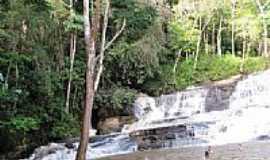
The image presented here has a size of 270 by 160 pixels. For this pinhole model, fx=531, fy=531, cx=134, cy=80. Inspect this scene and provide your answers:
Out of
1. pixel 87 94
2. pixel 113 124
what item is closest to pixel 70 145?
pixel 113 124

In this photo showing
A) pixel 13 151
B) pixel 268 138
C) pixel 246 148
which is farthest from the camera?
pixel 13 151

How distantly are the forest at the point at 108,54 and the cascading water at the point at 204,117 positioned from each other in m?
1.35

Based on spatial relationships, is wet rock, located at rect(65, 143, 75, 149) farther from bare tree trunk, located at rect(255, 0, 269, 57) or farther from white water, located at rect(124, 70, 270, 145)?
bare tree trunk, located at rect(255, 0, 269, 57)

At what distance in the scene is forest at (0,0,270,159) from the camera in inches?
778

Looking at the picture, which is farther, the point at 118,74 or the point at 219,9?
the point at 219,9

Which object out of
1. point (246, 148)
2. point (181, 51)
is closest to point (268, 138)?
point (246, 148)

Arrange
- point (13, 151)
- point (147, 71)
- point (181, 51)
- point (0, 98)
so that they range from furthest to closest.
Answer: point (181, 51) < point (147, 71) < point (13, 151) < point (0, 98)

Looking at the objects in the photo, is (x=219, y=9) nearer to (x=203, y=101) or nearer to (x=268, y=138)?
(x=203, y=101)

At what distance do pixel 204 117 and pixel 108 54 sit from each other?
6.53m

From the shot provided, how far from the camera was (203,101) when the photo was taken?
84.9 ft

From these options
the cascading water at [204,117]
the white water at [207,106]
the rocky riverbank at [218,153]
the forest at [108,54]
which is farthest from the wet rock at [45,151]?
the white water at [207,106]

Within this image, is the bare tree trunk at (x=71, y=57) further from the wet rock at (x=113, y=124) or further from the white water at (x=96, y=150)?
the white water at (x=96, y=150)

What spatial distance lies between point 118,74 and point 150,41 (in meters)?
2.47

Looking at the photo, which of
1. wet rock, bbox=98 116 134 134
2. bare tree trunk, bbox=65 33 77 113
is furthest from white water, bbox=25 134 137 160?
wet rock, bbox=98 116 134 134
